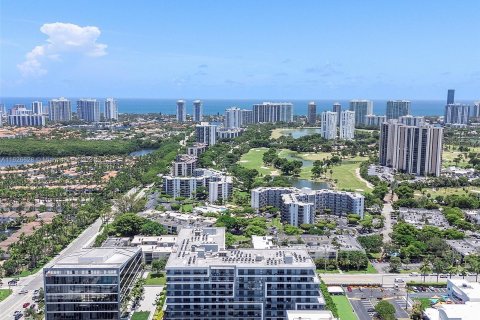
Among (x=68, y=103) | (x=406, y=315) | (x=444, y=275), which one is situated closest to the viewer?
(x=406, y=315)

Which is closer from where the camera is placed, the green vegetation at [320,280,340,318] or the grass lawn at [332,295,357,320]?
the green vegetation at [320,280,340,318]

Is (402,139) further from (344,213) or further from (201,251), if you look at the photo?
(201,251)

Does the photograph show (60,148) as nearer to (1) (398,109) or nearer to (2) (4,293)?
(2) (4,293)

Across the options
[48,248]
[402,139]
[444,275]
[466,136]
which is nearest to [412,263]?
[444,275]

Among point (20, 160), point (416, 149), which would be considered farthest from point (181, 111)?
point (416, 149)

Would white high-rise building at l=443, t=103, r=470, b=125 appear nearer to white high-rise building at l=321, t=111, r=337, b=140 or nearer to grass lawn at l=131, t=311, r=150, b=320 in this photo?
white high-rise building at l=321, t=111, r=337, b=140

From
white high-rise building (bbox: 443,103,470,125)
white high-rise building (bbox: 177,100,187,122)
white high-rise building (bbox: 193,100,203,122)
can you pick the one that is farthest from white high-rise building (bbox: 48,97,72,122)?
white high-rise building (bbox: 443,103,470,125)

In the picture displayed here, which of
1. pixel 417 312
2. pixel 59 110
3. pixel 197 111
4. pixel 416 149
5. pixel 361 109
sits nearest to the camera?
pixel 417 312
